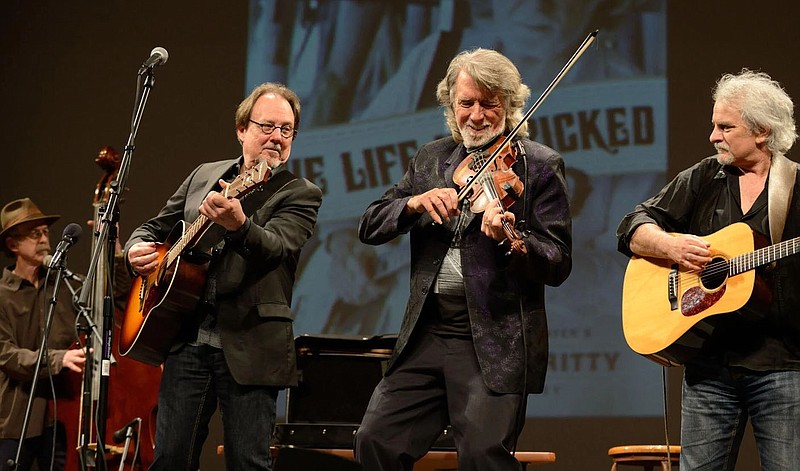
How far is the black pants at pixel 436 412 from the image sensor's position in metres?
2.63

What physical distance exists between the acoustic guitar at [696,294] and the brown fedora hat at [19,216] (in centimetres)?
367

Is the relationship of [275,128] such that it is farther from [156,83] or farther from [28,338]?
[156,83]

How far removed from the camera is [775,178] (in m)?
2.99

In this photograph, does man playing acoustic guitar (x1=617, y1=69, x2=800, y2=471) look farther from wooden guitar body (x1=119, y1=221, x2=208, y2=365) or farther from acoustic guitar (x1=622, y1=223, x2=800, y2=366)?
wooden guitar body (x1=119, y1=221, x2=208, y2=365)

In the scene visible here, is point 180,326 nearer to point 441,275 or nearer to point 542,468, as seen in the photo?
point 441,275

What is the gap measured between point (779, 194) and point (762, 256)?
226 mm

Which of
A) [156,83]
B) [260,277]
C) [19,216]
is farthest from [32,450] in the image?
[156,83]

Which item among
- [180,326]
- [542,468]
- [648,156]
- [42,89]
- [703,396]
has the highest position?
[42,89]

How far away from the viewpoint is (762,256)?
2848 millimetres

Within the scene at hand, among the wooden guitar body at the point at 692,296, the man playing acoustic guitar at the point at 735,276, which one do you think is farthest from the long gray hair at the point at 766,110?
A: the wooden guitar body at the point at 692,296

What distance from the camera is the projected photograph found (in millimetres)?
5660

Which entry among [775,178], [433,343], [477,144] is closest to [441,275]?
[433,343]

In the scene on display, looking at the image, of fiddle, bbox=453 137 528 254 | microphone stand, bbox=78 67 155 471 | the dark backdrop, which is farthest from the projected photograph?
fiddle, bbox=453 137 528 254

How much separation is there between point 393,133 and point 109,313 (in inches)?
123
